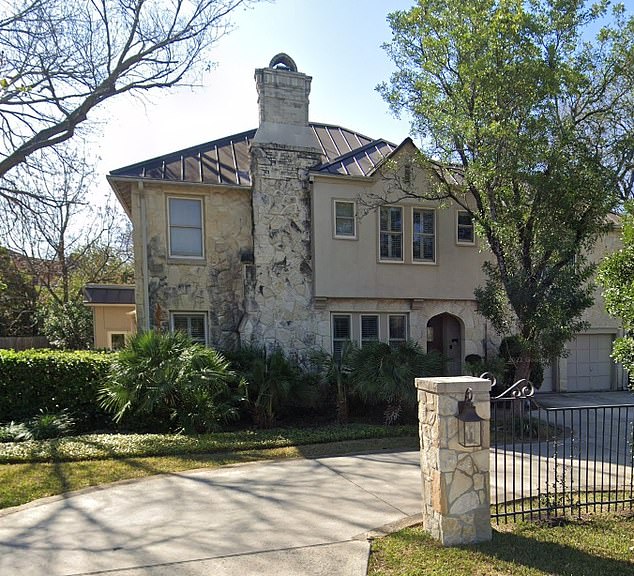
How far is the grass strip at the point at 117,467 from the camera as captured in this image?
19.9 feet

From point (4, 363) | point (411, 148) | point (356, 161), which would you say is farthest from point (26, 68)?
point (411, 148)

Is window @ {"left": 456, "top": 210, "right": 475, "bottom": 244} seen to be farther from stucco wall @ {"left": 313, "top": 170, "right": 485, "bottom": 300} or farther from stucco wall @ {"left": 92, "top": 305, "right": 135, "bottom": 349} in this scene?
stucco wall @ {"left": 92, "top": 305, "right": 135, "bottom": 349}

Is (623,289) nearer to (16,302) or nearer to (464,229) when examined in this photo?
(464,229)

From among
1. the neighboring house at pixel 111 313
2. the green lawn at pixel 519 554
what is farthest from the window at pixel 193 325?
the green lawn at pixel 519 554

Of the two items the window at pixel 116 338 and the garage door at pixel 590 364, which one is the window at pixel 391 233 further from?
the window at pixel 116 338

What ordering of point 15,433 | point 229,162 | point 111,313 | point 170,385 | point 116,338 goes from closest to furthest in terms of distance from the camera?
point 15,433
point 170,385
point 229,162
point 111,313
point 116,338

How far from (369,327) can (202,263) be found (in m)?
5.02

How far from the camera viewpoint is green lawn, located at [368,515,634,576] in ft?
13.2

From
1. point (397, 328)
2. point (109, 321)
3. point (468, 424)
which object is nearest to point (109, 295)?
point (109, 321)

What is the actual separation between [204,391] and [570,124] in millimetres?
9575

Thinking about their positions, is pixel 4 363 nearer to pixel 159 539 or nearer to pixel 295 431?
pixel 295 431

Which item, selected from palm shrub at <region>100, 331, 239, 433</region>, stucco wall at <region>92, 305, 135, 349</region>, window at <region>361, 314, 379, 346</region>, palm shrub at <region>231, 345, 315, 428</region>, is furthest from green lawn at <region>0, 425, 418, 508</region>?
stucco wall at <region>92, 305, 135, 349</region>

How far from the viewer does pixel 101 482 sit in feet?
20.8

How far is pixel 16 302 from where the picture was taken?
23922 mm
